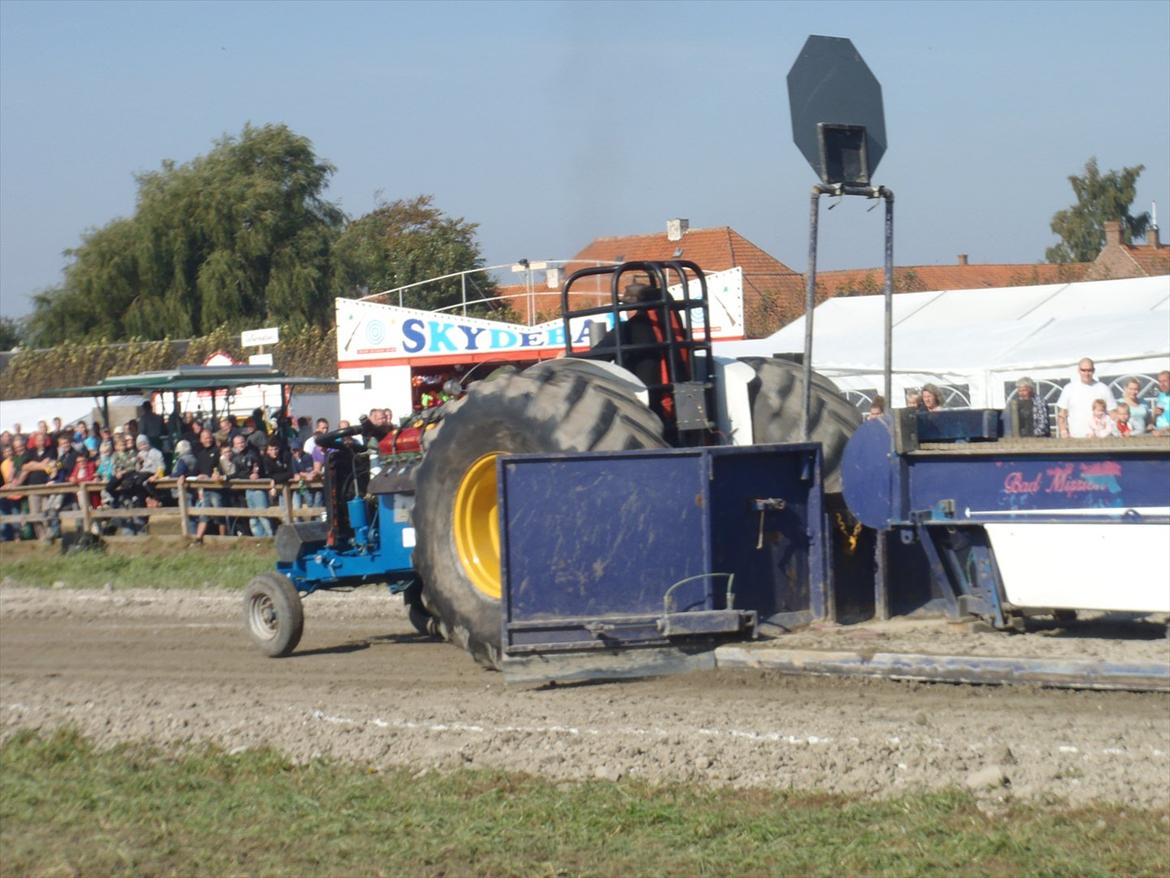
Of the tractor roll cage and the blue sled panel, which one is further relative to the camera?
the tractor roll cage

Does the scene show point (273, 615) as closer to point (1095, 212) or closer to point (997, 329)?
point (997, 329)

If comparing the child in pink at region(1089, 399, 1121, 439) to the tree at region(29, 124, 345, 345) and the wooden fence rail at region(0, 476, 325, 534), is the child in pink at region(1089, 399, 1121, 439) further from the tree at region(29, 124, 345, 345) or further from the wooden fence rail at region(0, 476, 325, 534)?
the tree at region(29, 124, 345, 345)

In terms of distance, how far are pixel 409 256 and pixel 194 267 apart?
26.7ft

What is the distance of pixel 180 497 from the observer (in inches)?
690

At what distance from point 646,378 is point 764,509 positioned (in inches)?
50.6

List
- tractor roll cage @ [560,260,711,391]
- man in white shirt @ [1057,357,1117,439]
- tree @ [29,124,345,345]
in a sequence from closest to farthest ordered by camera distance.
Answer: tractor roll cage @ [560,260,711,391] < man in white shirt @ [1057,357,1117,439] < tree @ [29,124,345,345]

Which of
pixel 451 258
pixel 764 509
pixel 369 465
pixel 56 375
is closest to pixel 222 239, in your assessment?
pixel 451 258

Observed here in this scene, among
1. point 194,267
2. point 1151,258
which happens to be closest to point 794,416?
point 1151,258

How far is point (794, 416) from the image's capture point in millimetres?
8297

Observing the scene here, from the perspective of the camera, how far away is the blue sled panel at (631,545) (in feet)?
23.1

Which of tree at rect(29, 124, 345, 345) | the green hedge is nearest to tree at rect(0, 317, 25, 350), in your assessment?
tree at rect(29, 124, 345, 345)

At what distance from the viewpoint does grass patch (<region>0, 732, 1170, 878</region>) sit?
15.2 ft

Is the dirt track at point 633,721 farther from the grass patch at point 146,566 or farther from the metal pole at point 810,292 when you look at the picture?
the grass patch at point 146,566

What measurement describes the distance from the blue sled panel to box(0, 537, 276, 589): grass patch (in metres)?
7.19
